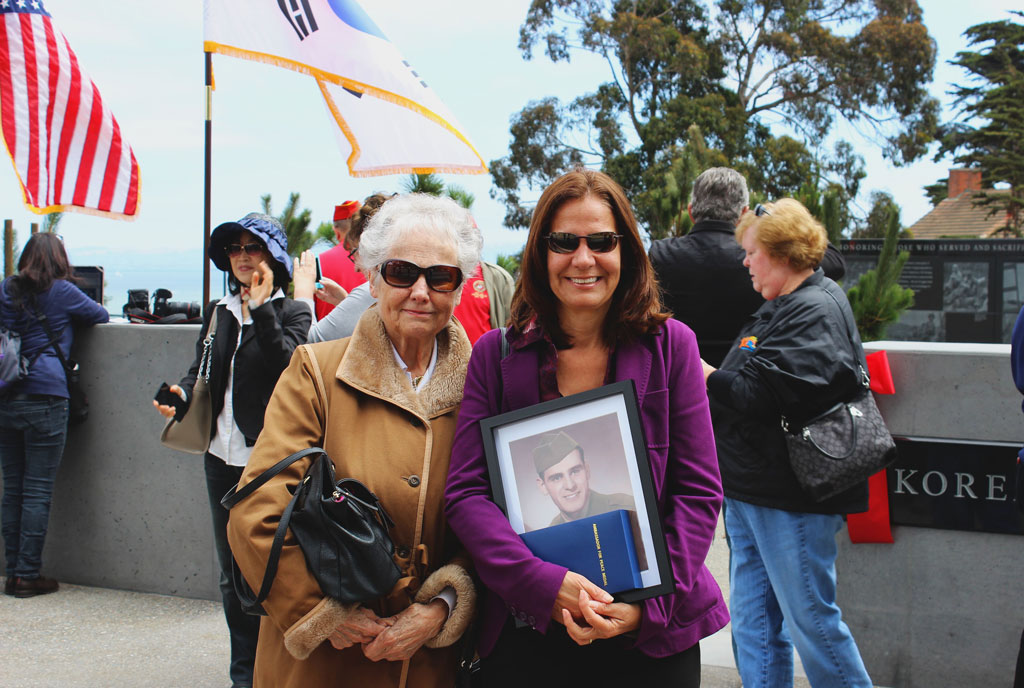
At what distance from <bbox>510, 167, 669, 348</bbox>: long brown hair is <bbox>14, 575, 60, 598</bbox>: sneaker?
4143 mm

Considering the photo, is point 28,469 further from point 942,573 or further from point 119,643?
point 942,573

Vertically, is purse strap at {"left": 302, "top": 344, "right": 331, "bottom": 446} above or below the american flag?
below

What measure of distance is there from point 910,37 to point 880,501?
29.4 meters

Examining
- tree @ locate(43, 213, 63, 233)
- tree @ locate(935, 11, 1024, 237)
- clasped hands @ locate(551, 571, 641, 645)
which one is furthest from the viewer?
tree @ locate(935, 11, 1024, 237)

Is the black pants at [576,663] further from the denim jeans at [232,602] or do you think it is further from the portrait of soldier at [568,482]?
the denim jeans at [232,602]

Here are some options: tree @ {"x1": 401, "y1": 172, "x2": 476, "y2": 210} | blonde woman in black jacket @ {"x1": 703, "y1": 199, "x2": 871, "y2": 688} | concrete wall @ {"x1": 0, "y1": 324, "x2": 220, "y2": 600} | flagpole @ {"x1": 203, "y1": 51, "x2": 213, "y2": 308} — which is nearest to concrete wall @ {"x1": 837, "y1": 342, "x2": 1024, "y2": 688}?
blonde woman in black jacket @ {"x1": 703, "y1": 199, "x2": 871, "y2": 688}

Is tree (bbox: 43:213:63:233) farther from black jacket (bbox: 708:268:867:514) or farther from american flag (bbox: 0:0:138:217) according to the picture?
black jacket (bbox: 708:268:867:514)

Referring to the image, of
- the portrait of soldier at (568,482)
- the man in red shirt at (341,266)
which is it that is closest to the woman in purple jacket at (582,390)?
the portrait of soldier at (568,482)

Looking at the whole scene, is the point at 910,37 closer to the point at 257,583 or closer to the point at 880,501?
the point at 880,501

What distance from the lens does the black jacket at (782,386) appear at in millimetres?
2818

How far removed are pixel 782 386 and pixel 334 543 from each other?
1587 millimetres

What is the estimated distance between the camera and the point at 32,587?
493 cm

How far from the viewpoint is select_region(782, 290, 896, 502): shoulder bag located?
2801 millimetres

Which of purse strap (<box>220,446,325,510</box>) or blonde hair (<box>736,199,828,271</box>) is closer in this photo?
purse strap (<box>220,446,325,510</box>)
